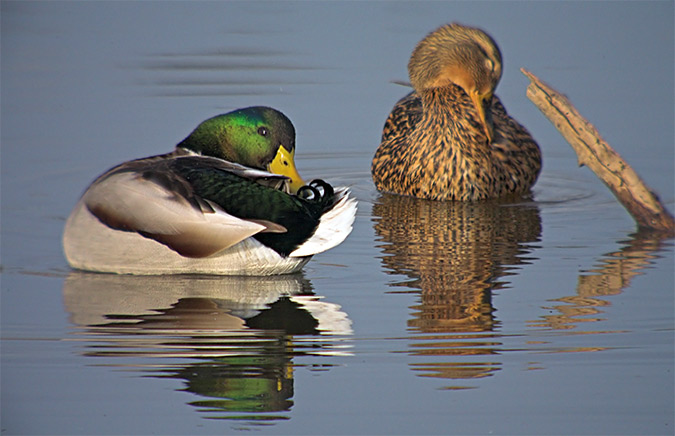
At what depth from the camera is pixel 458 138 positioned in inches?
320

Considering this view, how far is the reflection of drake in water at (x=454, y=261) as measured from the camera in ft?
16.3

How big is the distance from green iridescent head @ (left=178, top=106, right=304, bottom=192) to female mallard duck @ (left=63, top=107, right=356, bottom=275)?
271mm

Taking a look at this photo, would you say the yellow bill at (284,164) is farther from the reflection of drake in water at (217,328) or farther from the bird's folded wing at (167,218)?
the bird's folded wing at (167,218)

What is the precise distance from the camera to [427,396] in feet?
14.8

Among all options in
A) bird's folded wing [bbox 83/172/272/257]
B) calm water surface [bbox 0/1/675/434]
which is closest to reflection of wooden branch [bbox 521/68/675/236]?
calm water surface [bbox 0/1/675/434]

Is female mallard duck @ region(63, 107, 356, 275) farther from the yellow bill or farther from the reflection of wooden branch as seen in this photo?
the reflection of wooden branch

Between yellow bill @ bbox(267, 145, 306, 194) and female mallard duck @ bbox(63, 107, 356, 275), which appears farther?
yellow bill @ bbox(267, 145, 306, 194)

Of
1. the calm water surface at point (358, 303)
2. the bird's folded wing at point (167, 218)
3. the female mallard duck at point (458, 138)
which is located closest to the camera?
the calm water surface at point (358, 303)

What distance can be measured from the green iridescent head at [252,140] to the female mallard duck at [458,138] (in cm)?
177

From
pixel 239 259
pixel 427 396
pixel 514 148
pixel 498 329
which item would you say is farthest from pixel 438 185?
pixel 427 396

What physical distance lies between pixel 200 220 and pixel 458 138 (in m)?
2.90

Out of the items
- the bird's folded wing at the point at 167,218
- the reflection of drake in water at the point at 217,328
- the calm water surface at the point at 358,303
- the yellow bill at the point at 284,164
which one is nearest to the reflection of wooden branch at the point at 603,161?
the calm water surface at the point at 358,303

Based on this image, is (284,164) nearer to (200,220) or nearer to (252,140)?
(252,140)

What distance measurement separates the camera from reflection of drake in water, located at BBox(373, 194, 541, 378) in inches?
195
